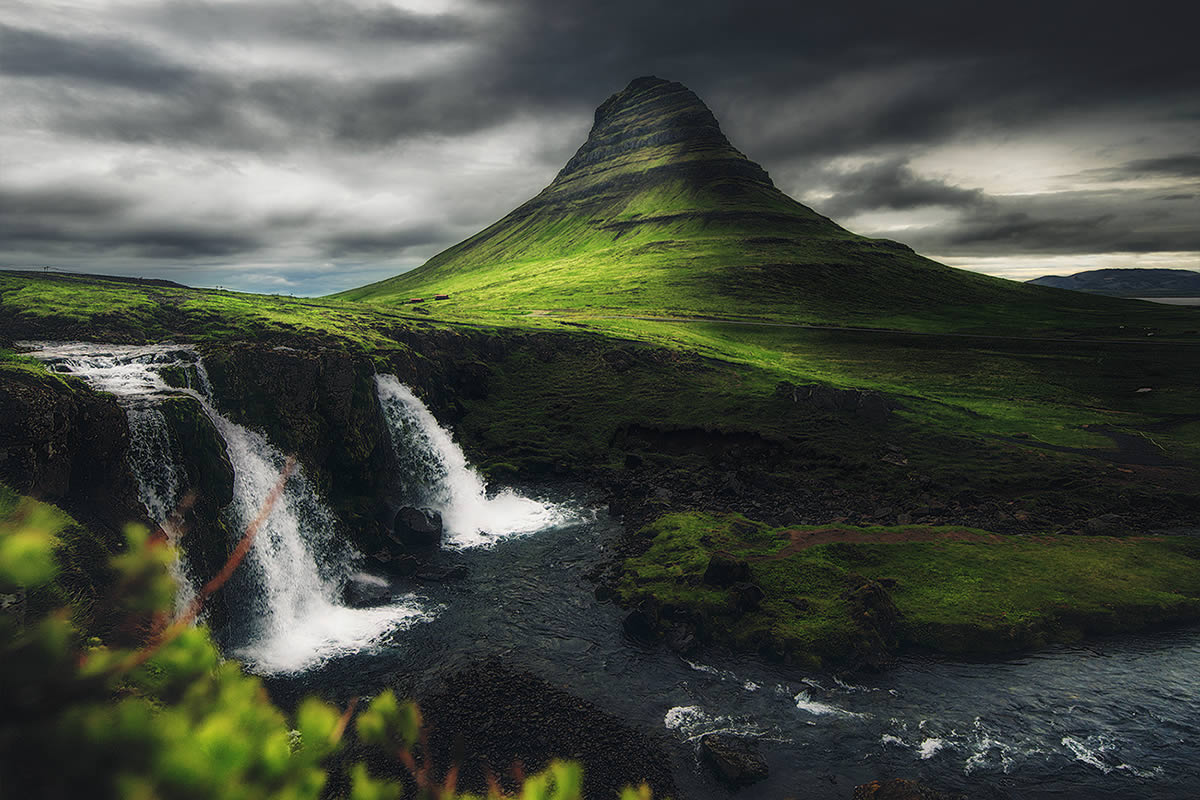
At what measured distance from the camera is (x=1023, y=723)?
23.5 m

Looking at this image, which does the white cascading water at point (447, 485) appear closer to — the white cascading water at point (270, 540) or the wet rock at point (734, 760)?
the white cascading water at point (270, 540)

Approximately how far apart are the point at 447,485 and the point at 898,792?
3938cm

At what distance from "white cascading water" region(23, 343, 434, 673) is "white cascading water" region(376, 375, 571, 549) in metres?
9.94

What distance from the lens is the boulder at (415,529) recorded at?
41312mm

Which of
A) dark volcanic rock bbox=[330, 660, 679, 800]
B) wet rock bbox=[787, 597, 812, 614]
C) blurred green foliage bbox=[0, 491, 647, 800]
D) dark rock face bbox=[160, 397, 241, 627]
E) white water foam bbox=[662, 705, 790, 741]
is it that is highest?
blurred green foliage bbox=[0, 491, 647, 800]

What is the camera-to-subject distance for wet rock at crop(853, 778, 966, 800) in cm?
1986

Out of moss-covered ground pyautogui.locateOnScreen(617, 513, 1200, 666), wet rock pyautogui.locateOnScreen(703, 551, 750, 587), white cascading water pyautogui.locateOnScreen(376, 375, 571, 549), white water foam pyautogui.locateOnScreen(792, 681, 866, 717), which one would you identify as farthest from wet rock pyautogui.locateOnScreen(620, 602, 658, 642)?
white cascading water pyautogui.locateOnScreen(376, 375, 571, 549)

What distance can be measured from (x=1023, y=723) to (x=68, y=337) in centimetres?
6714

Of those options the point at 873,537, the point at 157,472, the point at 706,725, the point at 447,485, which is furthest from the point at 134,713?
the point at 447,485

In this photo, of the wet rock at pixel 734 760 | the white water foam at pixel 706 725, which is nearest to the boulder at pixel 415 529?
the white water foam at pixel 706 725

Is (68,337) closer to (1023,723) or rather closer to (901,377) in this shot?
(1023,723)

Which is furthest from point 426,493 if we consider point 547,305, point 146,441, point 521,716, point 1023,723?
point 547,305

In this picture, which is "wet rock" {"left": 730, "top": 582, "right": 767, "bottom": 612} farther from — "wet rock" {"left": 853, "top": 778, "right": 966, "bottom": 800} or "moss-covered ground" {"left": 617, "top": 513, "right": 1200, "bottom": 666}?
"wet rock" {"left": 853, "top": 778, "right": 966, "bottom": 800}

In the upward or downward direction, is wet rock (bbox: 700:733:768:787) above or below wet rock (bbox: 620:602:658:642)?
below
